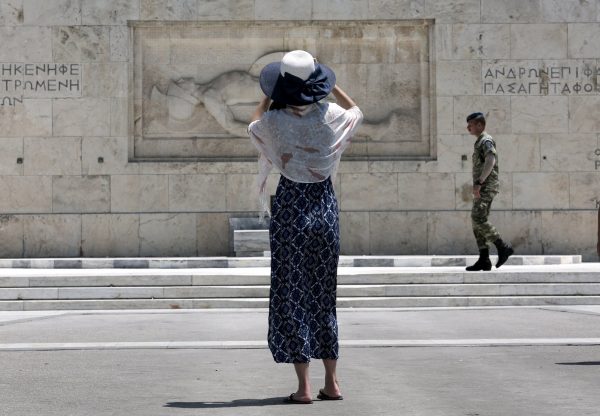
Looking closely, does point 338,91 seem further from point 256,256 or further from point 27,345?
point 256,256

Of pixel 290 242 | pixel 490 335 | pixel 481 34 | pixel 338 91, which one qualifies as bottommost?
pixel 490 335

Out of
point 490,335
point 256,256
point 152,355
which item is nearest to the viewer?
point 152,355

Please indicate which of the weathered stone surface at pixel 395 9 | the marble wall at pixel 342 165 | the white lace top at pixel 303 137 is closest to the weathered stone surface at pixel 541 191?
the marble wall at pixel 342 165

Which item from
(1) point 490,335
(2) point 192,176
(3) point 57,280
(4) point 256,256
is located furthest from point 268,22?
(1) point 490,335

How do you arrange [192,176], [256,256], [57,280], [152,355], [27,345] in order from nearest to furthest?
1. [152,355]
2. [27,345]
3. [57,280]
4. [256,256]
5. [192,176]

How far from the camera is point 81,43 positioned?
21297 millimetres

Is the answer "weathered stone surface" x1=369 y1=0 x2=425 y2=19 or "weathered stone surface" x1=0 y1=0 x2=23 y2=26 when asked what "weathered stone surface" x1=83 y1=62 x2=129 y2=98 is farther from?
"weathered stone surface" x1=369 y1=0 x2=425 y2=19

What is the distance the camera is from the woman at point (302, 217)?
23.5 ft

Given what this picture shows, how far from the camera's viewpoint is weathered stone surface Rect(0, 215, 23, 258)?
21.1m

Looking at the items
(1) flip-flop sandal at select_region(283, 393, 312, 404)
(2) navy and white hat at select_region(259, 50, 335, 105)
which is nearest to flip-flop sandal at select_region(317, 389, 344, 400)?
(1) flip-flop sandal at select_region(283, 393, 312, 404)

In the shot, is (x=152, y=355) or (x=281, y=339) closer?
(x=281, y=339)

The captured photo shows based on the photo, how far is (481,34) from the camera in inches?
847

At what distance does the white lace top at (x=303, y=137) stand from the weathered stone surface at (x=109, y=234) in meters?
14.0

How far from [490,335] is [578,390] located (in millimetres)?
3598
